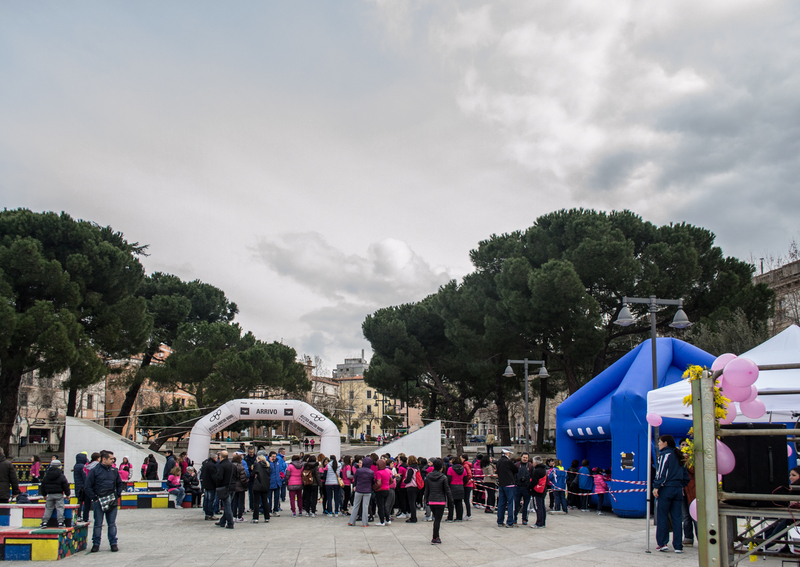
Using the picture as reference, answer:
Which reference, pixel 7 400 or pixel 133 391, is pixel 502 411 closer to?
pixel 133 391

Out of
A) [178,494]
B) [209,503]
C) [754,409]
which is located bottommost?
[178,494]

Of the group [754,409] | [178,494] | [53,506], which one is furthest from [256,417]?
[754,409]

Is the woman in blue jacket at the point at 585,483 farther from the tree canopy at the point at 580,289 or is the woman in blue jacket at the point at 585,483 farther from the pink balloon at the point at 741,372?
the tree canopy at the point at 580,289

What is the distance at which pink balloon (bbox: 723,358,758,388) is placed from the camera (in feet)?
17.7

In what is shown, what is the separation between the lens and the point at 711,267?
107ft

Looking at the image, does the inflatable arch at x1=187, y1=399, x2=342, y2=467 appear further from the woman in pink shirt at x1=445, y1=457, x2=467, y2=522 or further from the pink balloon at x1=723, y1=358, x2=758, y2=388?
the pink balloon at x1=723, y1=358, x2=758, y2=388

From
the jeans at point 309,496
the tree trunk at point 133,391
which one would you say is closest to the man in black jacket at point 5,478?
the jeans at point 309,496

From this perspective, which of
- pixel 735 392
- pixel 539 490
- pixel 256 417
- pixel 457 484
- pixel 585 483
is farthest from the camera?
pixel 256 417

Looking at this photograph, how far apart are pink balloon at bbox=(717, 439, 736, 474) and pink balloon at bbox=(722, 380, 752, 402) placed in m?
0.87

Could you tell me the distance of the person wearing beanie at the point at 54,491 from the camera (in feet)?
33.6

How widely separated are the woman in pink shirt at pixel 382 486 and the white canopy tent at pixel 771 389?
5.68 metres

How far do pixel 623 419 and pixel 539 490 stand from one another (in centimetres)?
346

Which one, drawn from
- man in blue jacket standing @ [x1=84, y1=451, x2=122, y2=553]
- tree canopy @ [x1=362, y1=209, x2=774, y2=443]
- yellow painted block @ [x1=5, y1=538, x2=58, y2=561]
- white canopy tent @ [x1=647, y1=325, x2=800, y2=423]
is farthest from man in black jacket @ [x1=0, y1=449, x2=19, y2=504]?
tree canopy @ [x1=362, y1=209, x2=774, y2=443]

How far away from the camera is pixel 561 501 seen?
16297 millimetres
